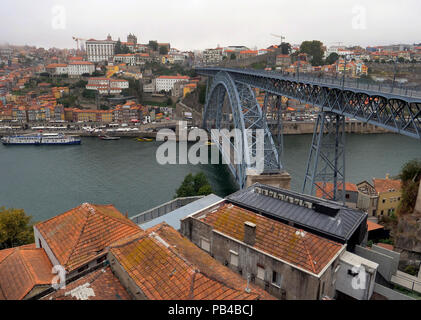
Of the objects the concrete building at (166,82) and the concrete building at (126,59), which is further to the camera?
the concrete building at (126,59)

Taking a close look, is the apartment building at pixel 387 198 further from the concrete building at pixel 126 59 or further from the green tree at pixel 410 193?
the concrete building at pixel 126 59

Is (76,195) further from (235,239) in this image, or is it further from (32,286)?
(235,239)

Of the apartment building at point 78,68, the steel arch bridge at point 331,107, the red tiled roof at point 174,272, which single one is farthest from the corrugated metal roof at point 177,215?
the apartment building at point 78,68

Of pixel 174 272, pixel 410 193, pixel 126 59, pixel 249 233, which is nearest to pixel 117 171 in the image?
pixel 410 193

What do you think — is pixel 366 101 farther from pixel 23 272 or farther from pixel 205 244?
pixel 23 272

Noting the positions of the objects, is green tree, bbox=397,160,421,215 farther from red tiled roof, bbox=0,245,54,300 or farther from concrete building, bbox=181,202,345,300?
red tiled roof, bbox=0,245,54,300

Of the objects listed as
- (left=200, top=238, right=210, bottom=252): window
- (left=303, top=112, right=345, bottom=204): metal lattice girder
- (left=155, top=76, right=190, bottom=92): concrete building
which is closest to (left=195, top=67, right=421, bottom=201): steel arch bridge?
(left=303, top=112, right=345, bottom=204): metal lattice girder
